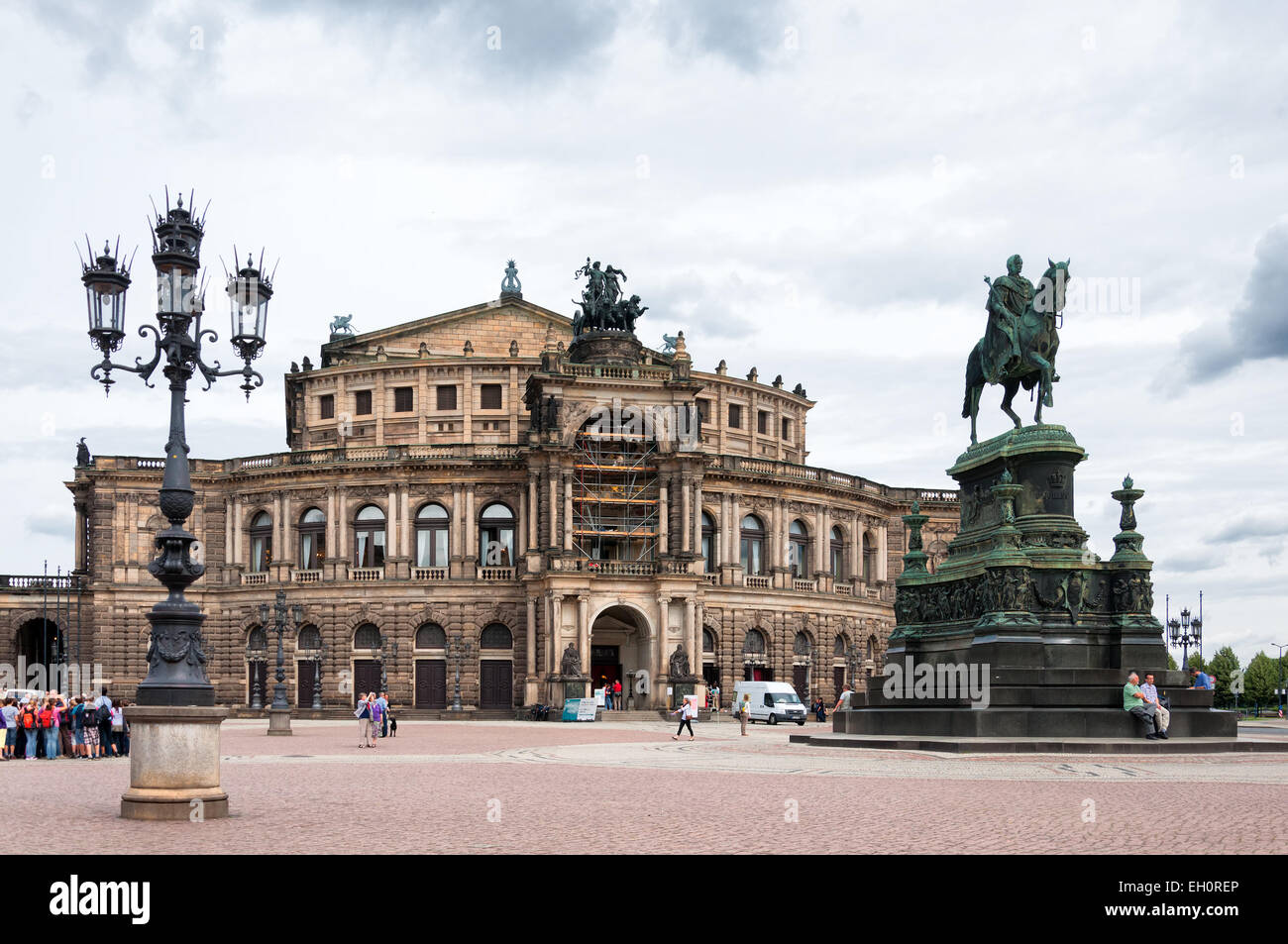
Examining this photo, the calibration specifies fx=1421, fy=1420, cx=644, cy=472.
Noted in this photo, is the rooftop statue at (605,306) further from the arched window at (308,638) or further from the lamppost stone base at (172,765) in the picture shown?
the lamppost stone base at (172,765)

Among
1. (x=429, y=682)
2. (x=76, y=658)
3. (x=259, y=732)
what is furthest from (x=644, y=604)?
(x=76, y=658)

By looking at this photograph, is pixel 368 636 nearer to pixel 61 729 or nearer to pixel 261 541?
pixel 261 541

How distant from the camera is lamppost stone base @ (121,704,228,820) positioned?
16594mm

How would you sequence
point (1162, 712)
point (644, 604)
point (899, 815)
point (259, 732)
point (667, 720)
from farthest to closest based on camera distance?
point (644, 604), point (667, 720), point (259, 732), point (1162, 712), point (899, 815)

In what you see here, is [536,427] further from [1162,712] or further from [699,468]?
[1162,712]

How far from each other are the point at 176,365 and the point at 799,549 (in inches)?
2559

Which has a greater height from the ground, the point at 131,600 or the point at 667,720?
the point at 131,600

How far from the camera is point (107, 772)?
88.1ft

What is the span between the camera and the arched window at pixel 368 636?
250 ft

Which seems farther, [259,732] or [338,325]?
[338,325]

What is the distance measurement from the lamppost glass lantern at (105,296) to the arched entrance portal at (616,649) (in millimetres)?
54318

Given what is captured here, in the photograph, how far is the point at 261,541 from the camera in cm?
8019

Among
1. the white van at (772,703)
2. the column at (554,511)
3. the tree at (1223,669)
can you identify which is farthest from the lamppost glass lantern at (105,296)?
the tree at (1223,669)
